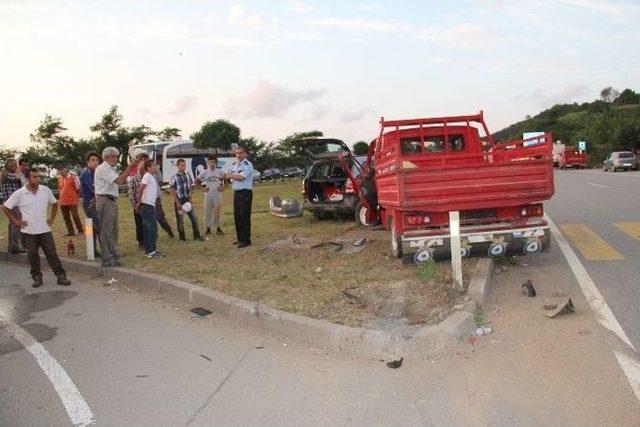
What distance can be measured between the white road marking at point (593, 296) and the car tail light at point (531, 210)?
844mm

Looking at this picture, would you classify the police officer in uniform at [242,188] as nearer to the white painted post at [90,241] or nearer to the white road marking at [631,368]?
the white painted post at [90,241]

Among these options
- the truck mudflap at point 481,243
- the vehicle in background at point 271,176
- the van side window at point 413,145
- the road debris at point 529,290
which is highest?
the van side window at point 413,145

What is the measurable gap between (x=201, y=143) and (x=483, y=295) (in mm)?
38321

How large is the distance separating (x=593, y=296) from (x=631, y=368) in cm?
210

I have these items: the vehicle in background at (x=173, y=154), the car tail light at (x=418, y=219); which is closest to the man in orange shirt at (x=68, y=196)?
the car tail light at (x=418, y=219)

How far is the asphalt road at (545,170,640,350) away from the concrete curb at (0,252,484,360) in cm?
135

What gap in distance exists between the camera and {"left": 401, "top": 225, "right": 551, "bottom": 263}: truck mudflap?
732 centimetres

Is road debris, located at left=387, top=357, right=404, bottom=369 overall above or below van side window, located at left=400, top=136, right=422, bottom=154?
below

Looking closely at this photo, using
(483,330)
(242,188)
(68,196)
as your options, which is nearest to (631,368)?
(483,330)

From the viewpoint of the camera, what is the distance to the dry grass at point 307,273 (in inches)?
240

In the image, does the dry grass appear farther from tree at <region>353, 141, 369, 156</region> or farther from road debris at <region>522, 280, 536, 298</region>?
tree at <region>353, 141, 369, 156</region>

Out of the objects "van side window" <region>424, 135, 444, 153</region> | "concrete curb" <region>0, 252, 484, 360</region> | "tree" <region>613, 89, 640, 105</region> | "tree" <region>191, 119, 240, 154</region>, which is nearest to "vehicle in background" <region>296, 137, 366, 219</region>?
"van side window" <region>424, 135, 444, 153</region>

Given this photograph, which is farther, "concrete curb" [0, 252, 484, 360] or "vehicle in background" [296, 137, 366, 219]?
"vehicle in background" [296, 137, 366, 219]

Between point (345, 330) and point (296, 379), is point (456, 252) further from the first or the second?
point (296, 379)
